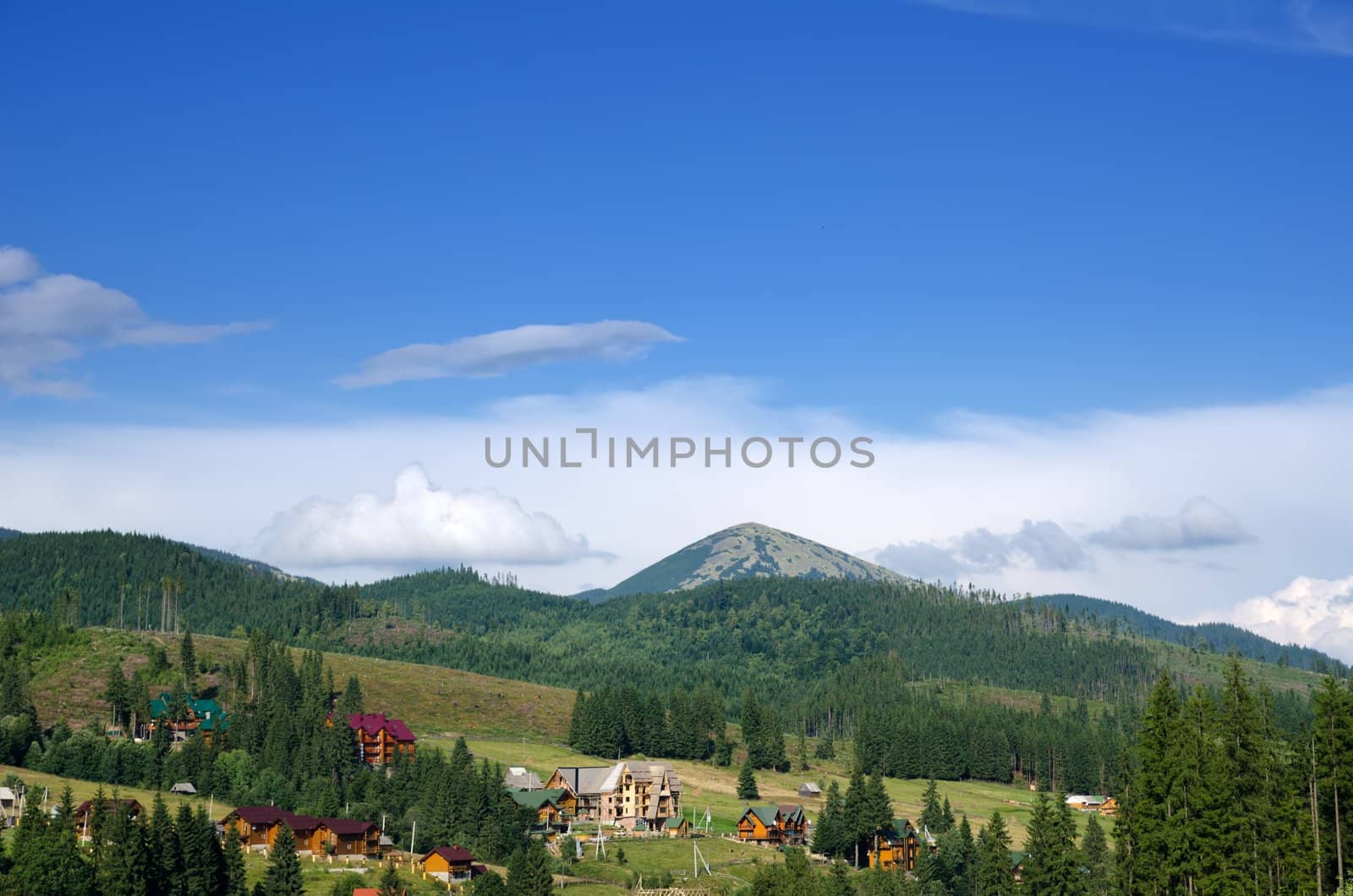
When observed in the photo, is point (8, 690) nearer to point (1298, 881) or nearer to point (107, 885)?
point (107, 885)

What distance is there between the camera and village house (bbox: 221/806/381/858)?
112 metres

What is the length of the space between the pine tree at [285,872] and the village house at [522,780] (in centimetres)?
5792

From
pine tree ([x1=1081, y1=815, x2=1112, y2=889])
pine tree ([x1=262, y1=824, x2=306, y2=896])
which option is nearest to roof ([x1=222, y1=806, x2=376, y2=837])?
pine tree ([x1=262, y1=824, x2=306, y2=896])

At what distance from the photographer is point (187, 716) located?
533ft

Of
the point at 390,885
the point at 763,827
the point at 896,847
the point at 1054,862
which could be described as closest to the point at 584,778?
the point at 763,827

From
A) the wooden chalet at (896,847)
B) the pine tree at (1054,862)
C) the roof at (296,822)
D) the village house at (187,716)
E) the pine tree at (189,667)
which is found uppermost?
the pine tree at (189,667)

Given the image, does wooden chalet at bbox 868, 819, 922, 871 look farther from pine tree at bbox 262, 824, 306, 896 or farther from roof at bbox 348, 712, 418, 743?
pine tree at bbox 262, 824, 306, 896

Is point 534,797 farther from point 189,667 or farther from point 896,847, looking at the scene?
point 189,667

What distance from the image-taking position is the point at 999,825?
92.1 m

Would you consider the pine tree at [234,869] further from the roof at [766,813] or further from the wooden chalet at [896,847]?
the wooden chalet at [896,847]

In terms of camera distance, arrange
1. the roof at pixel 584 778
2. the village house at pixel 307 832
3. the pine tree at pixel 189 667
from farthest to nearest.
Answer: the pine tree at pixel 189 667 < the roof at pixel 584 778 < the village house at pixel 307 832

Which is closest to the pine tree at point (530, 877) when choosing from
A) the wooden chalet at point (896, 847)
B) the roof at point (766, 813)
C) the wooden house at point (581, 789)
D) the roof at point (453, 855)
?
the roof at point (453, 855)

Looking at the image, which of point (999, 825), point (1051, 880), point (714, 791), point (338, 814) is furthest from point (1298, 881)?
point (714, 791)

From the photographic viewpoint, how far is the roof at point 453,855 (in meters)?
107
